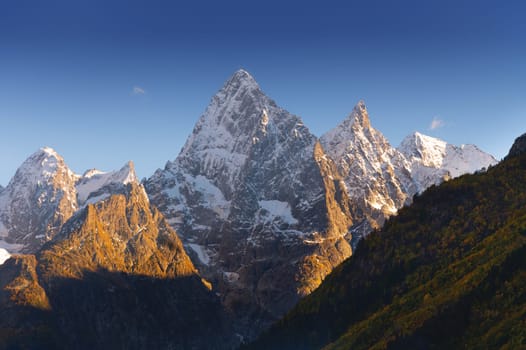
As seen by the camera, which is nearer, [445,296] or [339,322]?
[445,296]

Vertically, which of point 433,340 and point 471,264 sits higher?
point 471,264

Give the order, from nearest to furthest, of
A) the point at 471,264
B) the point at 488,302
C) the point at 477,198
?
the point at 488,302 < the point at 471,264 < the point at 477,198

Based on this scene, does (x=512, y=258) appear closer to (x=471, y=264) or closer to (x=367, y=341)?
(x=471, y=264)

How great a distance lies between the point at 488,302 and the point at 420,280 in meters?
39.9

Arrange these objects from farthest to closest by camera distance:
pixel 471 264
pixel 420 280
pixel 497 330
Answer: pixel 420 280
pixel 471 264
pixel 497 330

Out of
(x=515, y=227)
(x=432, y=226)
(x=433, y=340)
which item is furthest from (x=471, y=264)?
(x=432, y=226)

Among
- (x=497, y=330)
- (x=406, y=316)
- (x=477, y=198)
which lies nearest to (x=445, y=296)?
(x=406, y=316)

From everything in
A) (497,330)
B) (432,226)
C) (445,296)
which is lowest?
(497,330)

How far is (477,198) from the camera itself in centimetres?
19475

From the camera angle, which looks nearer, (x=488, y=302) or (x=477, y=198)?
(x=488, y=302)

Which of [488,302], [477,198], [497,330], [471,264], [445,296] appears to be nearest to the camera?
[497,330]

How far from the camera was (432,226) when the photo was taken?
649 ft

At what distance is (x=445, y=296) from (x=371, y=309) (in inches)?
1631

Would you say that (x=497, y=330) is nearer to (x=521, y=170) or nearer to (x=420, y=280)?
(x=420, y=280)
